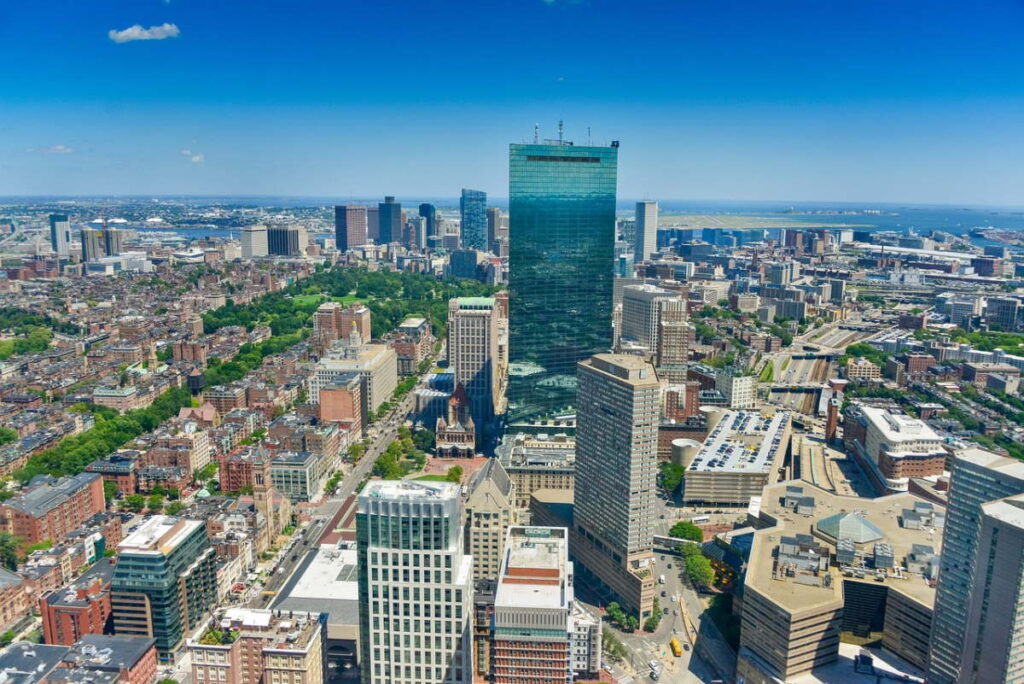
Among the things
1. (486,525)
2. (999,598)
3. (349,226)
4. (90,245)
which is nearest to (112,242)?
(90,245)

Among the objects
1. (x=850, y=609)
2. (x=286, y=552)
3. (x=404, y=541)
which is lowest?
(x=286, y=552)

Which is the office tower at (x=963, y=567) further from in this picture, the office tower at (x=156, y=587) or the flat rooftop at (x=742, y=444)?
the office tower at (x=156, y=587)

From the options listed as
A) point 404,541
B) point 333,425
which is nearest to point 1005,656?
point 404,541

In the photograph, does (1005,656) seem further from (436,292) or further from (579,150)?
(436,292)

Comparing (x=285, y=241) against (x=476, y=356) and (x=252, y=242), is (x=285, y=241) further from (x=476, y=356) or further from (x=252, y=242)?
(x=476, y=356)

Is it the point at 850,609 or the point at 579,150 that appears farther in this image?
the point at 579,150
